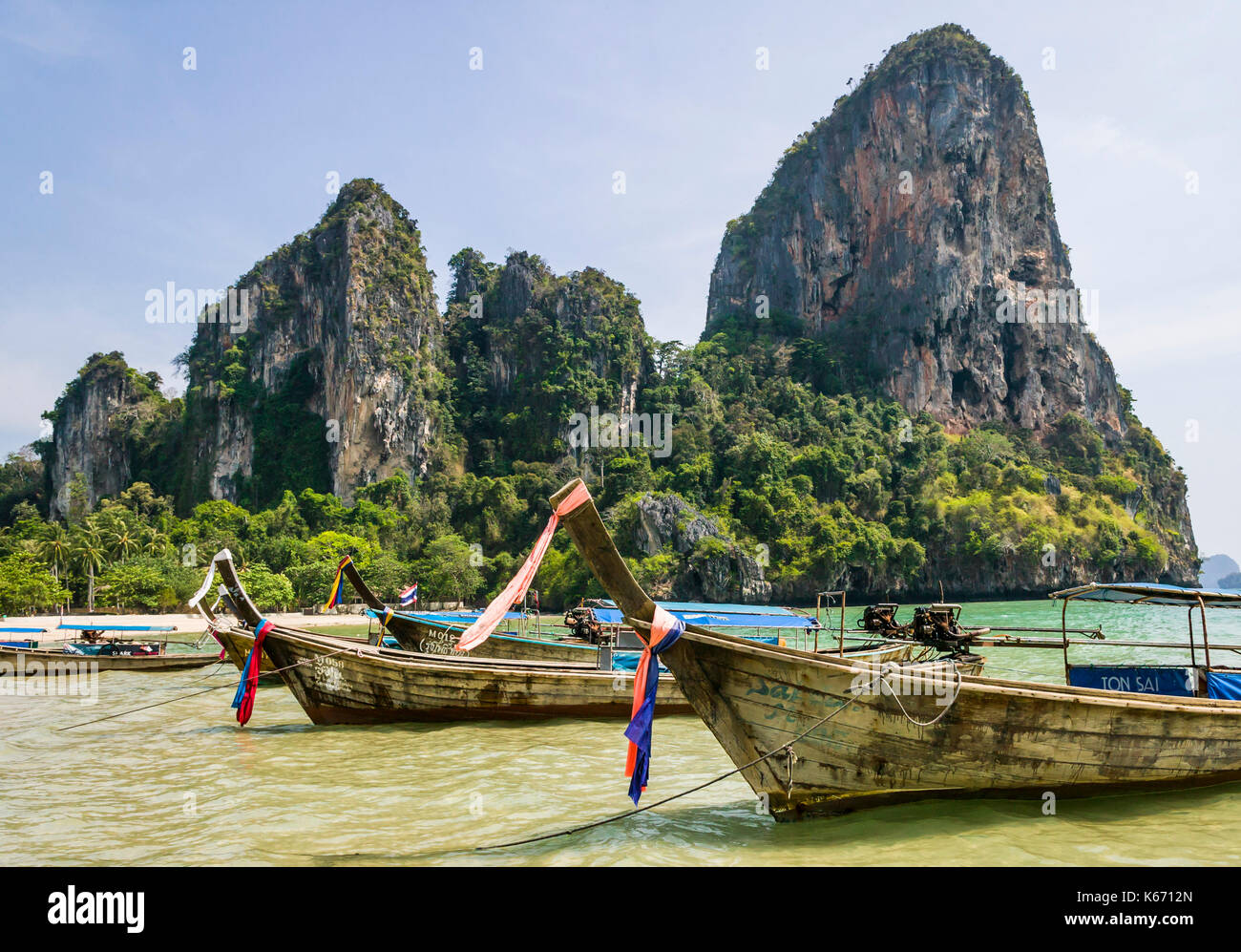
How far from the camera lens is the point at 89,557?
43.9 meters

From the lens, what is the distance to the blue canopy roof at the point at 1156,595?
314 inches

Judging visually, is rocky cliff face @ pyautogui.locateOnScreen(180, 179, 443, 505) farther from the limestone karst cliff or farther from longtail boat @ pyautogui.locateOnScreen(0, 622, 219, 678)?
longtail boat @ pyautogui.locateOnScreen(0, 622, 219, 678)

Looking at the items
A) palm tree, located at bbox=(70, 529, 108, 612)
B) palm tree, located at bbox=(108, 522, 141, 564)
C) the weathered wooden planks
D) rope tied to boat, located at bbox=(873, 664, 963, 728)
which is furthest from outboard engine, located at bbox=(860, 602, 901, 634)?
palm tree, located at bbox=(108, 522, 141, 564)

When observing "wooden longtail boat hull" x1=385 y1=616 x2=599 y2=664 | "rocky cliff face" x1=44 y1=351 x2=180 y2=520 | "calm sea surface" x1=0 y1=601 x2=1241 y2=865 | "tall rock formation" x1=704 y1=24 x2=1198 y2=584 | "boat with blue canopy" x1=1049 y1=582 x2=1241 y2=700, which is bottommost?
"calm sea surface" x1=0 y1=601 x2=1241 y2=865

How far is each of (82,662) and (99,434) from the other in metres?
63.2

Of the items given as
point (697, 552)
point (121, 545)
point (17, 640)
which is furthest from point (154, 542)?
point (697, 552)

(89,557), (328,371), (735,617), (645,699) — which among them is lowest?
(735,617)

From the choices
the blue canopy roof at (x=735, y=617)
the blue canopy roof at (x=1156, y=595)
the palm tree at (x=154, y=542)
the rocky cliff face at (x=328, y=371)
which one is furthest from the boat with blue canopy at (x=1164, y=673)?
the rocky cliff face at (x=328, y=371)

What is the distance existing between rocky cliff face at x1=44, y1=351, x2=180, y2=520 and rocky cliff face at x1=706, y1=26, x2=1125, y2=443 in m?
70.3

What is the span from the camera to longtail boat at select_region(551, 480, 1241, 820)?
20.2ft

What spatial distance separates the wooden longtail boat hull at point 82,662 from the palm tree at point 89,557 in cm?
2524

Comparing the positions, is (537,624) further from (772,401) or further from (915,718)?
(772,401)

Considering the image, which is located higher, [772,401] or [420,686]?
[772,401]
